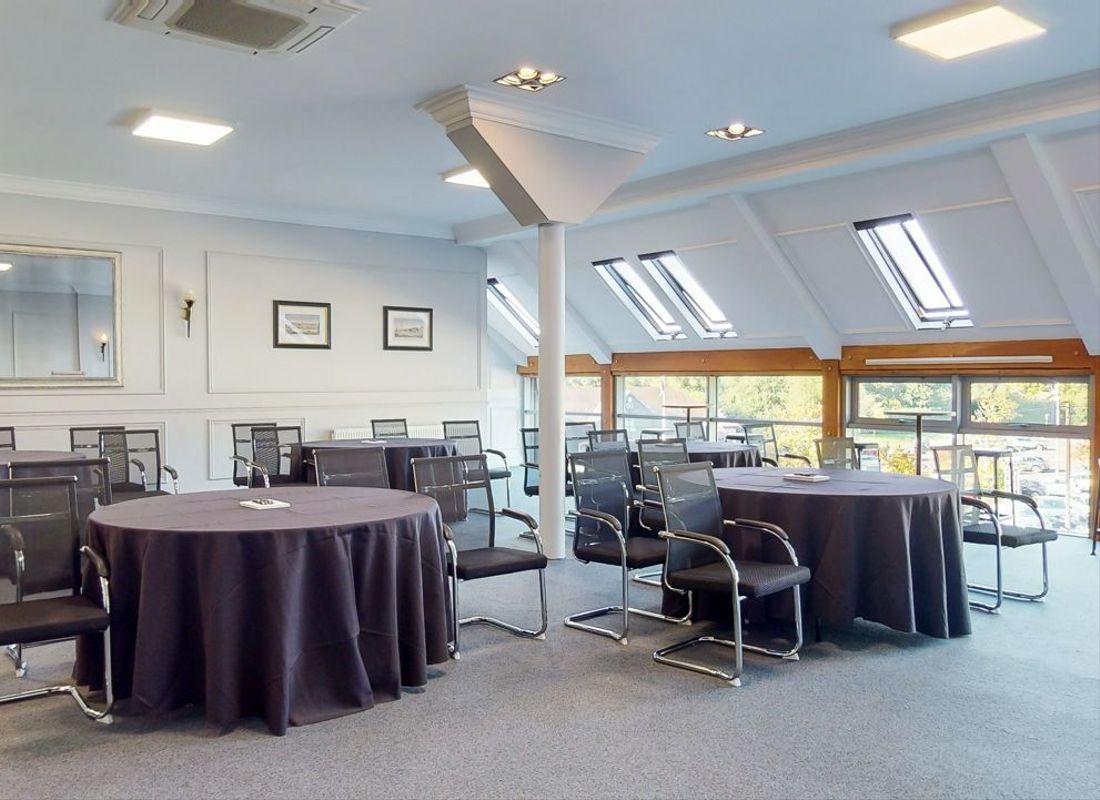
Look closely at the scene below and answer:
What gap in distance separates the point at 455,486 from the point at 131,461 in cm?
331

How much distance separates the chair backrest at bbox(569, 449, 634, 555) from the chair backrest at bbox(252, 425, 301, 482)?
323cm

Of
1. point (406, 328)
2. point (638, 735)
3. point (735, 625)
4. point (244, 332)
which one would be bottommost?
point (638, 735)

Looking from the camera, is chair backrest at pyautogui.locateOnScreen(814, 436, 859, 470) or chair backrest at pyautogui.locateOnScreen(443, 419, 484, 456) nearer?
chair backrest at pyautogui.locateOnScreen(814, 436, 859, 470)

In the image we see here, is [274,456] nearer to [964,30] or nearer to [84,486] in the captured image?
[84,486]

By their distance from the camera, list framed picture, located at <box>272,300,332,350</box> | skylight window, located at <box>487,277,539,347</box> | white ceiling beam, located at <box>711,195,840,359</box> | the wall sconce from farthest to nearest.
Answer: skylight window, located at <box>487,277,539,347</box> → framed picture, located at <box>272,300,332,350</box> → the wall sconce → white ceiling beam, located at <box>711,195,840,359</box>

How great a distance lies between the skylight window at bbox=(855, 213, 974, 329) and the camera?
→ 7.54 meters

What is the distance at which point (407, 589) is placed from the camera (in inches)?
145

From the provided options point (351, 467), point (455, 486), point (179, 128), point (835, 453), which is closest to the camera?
point (455, 486)

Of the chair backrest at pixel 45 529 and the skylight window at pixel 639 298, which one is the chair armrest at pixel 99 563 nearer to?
the chair backrest at pixel 45 529

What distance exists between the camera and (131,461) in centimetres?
662

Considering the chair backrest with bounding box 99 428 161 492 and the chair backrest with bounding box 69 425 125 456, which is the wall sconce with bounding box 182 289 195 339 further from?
the chair backrest with bounding box 69 425 125 456

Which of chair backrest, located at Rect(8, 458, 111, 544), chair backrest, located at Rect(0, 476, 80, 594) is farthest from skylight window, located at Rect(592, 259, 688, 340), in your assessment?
chair backrest, located at Rect(0, 476, 80, 594)

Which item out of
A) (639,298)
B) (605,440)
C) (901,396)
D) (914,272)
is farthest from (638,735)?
(639,298)

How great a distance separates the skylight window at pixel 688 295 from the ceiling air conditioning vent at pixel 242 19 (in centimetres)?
567
